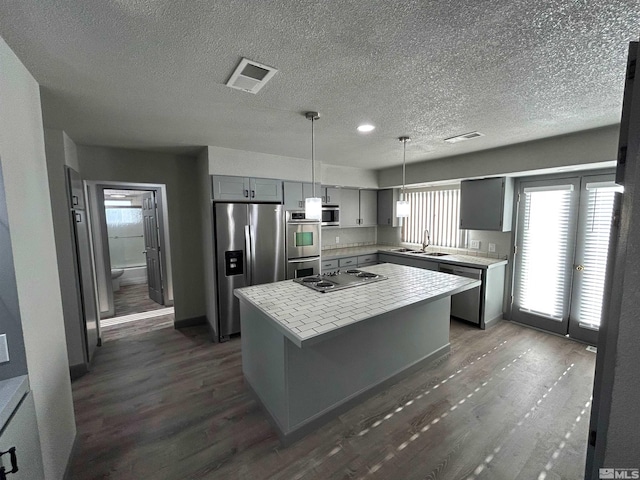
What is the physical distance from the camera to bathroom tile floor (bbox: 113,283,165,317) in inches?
188

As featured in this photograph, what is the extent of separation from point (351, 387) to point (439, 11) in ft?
8.16

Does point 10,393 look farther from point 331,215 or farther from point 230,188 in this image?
point 331,215

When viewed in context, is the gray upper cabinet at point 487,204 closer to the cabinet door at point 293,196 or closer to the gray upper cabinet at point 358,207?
the gray upper cabinet at point 358,207

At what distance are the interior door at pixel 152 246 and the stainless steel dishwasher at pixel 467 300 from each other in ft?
15.7

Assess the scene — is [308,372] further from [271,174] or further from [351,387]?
[271,174]

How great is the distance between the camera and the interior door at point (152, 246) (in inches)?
187

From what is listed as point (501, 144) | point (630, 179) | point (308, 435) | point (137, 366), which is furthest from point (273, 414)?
point (501, 144)

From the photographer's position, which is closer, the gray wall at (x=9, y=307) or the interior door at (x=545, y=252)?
the gray wall at (x=9, y=307)

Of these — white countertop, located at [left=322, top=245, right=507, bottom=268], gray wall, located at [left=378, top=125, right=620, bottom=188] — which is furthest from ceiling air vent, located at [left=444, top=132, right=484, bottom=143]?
white countertop, located at [left=322, top=245, right=507, bottom=268]

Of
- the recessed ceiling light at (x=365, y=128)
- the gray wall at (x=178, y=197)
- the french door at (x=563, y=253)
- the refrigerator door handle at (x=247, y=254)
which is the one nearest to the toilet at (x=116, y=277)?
the gray wall at (x=178, y=197)

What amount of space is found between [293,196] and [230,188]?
0.89 meters

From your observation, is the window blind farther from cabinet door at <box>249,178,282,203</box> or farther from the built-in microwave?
cabinet door at <box>249,178,282,203</box>

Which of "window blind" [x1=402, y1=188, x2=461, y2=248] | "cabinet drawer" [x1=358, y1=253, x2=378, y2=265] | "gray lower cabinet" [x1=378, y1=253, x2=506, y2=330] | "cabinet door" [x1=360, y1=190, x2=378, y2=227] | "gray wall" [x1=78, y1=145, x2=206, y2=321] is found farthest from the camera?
"cabinet door" [x1=360, y1=190, x2=378, y2=227]

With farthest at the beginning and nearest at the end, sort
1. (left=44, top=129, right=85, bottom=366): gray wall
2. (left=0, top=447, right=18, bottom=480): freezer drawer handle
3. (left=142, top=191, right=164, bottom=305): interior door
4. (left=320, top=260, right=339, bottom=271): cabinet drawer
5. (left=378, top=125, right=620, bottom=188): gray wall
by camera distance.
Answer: (left=142, top=191, right=164, bottom=305): interior door < (left=320, top=260, right=339, bottom=271): cabinet drawer < (left=378, top=125, right=620, bottom=188): gray wall < (left=44, top=129, right=85, bottom=366): gray wall < (left=0, top=447, right=18, bottom=480): freezer drawer handle
